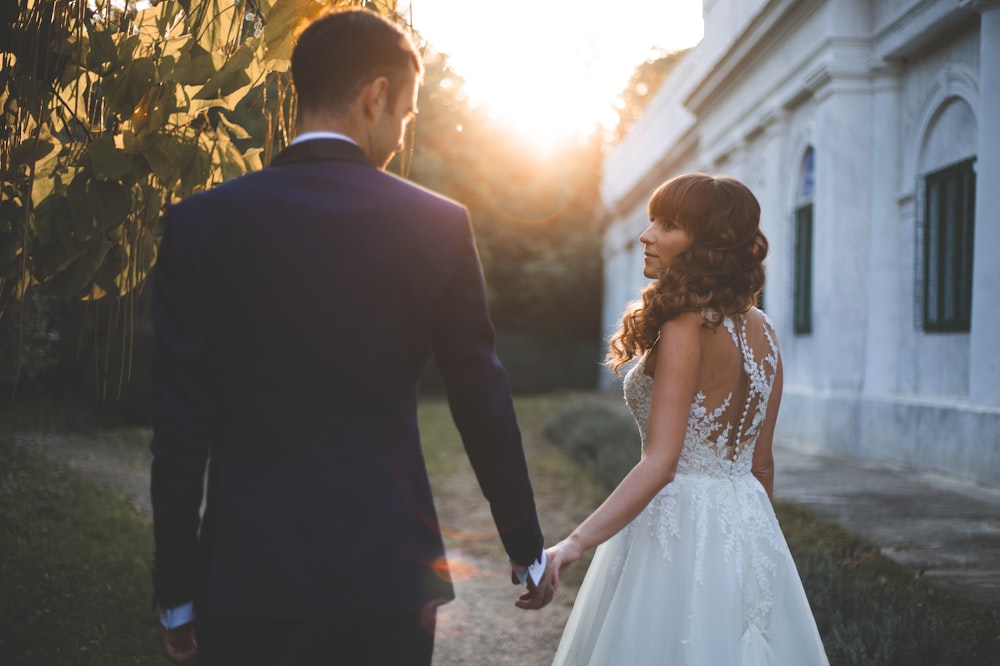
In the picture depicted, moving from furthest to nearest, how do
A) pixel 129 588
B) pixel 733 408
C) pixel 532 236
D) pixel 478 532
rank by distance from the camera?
pixel 532 236, pixel 478 532, pixel 129 588, pixel 733 408

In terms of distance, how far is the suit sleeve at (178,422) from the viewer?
1938mm

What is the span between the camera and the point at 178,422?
1931mm

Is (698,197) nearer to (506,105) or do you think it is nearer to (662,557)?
(662,557)

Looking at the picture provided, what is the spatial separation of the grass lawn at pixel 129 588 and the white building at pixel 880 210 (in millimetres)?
2788

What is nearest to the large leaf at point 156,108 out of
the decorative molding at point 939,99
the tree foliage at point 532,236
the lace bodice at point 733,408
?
the lace bodice at point 733,408

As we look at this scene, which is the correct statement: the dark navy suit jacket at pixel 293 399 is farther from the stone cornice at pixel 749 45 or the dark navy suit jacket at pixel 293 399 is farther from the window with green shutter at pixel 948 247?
the stone cornice at pixel 749 45

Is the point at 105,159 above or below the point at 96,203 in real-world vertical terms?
above

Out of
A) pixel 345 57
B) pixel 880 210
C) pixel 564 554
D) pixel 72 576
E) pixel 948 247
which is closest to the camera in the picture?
pixel 345 57

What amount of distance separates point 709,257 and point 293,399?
142 cm

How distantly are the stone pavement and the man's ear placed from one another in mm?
4127

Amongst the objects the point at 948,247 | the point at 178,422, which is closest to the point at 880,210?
the point at 948,247

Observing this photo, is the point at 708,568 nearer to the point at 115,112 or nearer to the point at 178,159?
the point at 178,159

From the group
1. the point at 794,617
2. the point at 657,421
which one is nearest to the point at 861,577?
the point at 794,617

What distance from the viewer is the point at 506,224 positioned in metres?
31.1
